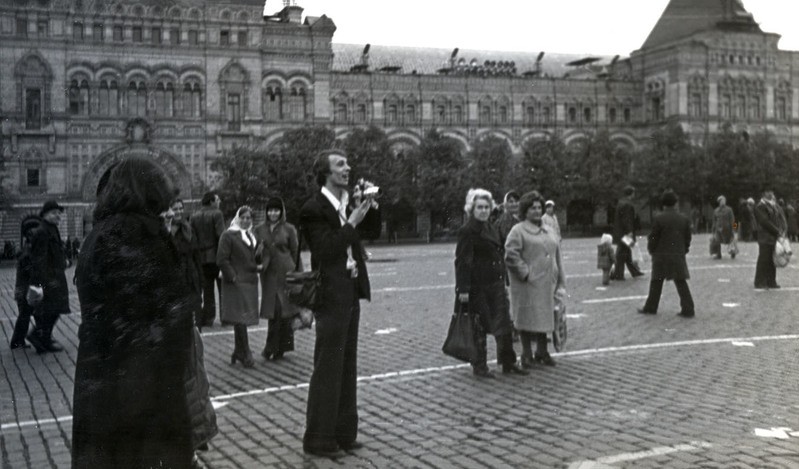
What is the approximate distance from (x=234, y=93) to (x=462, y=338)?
160 ft

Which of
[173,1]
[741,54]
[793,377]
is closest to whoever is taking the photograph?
[793,377]

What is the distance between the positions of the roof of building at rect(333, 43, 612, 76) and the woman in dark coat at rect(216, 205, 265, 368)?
5410cm

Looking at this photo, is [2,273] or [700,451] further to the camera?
[2,273]

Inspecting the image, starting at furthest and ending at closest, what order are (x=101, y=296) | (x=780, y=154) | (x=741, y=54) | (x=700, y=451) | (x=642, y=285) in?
(x=741, y=54) < (x=780, y=154) < (x=642, y=285) < (x=700, y=451) < (x=101, y=296)

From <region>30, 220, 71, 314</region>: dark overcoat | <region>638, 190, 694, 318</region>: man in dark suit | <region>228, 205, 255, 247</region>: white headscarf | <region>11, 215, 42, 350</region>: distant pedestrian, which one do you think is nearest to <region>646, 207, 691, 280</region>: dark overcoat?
<region>638, 190, 694, 318</region>: man in dark suit

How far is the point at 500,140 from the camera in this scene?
6469 centimetres

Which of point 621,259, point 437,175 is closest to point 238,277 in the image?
point 621,259

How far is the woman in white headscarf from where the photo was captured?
36.1 feet

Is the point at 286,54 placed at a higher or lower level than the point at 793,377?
higher

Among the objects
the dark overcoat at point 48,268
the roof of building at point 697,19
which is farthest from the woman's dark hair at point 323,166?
the roof of building at point 697,19

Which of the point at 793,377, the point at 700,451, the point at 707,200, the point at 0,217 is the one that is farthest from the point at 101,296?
the point at 707,200

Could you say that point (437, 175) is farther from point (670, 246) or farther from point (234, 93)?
point (670, 246)

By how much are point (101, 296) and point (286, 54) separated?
55358 mm

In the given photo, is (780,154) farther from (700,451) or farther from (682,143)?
(700,451)
